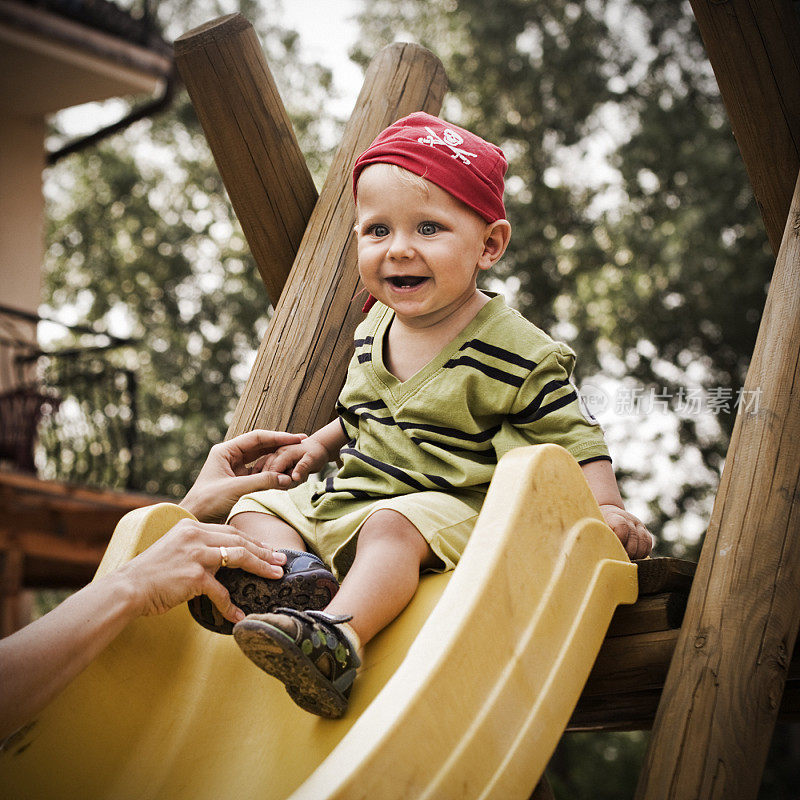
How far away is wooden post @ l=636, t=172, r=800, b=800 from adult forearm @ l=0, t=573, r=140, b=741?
3.19ft

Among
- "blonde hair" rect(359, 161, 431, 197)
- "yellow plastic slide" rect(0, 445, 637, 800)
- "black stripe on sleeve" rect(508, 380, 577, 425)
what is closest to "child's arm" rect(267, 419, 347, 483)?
"yellow plastic slide" rect(0, 445, 637, 800)

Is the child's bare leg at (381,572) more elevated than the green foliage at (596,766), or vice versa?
the green foliage at (596,766)

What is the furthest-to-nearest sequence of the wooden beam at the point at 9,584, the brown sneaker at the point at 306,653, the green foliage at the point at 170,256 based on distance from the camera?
the green foliage at the point at 170,256
the wooden beam at the point at 9,584
the brown sneaker at the point at 306,653

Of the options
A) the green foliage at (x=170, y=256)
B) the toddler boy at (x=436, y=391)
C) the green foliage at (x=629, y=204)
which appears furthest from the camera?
the green foliage at (x=170, y=256)

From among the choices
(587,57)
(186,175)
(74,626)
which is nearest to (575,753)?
(587,57)

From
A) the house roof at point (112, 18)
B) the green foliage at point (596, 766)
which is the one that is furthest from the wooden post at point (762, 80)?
the green foliage at point (596, 766)

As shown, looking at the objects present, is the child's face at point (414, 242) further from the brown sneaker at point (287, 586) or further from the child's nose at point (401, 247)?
the brown sneaker at point (287, 586)

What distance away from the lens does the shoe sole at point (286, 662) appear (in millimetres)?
1419

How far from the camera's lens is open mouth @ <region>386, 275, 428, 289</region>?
1.99 meters

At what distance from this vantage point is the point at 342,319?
105 inches

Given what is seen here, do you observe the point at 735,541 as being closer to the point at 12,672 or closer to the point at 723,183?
the point at 12,672

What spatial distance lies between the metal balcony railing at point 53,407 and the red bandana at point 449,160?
5.90 m

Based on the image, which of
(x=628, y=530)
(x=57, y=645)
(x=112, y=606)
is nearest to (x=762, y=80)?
(x=628, y=530)

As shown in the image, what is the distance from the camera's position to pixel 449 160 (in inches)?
77.6
